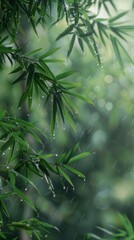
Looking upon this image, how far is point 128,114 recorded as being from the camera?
5469 millimetres

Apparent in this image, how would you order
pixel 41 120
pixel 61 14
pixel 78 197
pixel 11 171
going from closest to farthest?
pixel 11 171, pixel 61 14, pixel 41 120, pixel 78 197

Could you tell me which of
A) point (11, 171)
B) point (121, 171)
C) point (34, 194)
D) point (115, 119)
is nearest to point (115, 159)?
point (121, 171)

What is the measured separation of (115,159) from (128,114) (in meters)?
0.57

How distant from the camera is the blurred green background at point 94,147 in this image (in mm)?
5379

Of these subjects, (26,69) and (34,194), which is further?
(34,194)

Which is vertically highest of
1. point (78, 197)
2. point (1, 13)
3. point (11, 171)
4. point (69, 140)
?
point (1, 13)

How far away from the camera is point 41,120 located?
517cm

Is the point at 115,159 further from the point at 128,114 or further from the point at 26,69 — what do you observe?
the point at 26,69

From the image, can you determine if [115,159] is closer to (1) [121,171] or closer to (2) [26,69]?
(1) [121,171]

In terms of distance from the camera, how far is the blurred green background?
538cm

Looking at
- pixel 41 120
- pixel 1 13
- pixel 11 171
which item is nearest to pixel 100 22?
pixel 1 13

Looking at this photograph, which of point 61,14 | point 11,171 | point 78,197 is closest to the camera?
point 11,171

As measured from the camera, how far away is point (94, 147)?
18.1ft

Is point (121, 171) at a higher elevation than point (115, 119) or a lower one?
lower
